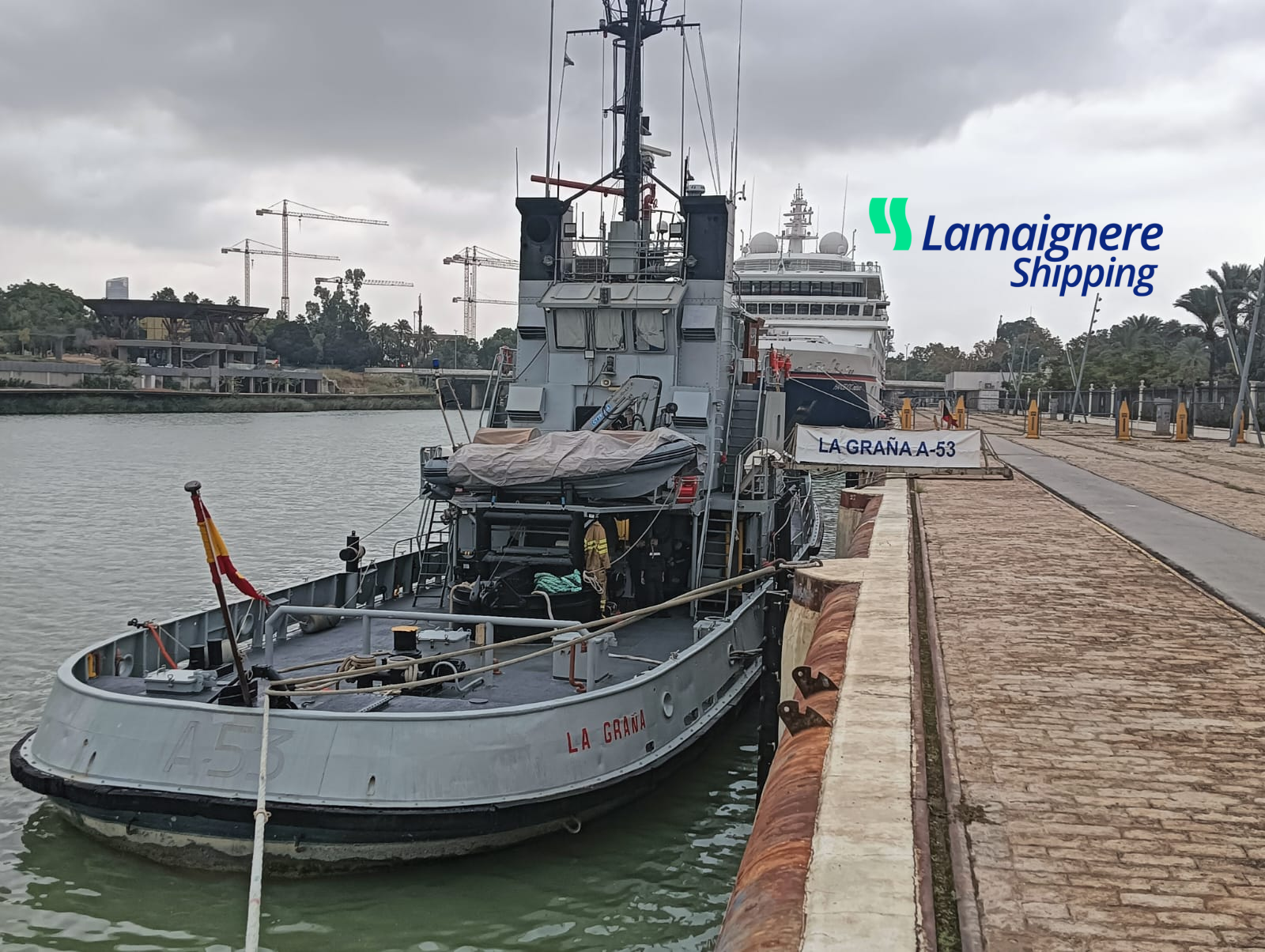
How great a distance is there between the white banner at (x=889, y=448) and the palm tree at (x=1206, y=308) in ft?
181

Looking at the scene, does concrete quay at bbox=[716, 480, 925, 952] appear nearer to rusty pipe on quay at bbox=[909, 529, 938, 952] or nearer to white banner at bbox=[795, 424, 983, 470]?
rusty pipe on quay at bbox=[909, 529, 938, 952]

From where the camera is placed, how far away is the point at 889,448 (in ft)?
83.2

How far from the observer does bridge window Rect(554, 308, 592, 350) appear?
52.9ft

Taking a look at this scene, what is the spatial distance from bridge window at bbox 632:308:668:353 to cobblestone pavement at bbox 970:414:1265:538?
8499mm

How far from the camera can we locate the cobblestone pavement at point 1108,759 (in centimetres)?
458

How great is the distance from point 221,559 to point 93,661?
8.61 feet

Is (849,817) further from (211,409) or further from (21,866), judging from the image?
(211,409)

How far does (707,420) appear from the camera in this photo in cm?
1551

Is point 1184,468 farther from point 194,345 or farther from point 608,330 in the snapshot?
point 194,345

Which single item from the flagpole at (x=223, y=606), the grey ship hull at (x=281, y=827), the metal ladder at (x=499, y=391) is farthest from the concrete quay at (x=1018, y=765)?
the metal ladder at (x=499, y=391)

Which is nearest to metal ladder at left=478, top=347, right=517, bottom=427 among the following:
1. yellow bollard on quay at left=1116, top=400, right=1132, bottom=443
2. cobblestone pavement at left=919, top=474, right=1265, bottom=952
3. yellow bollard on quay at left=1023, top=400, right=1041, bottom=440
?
cobblestone pavement at left=919, top=474, right=1265, bottom=952

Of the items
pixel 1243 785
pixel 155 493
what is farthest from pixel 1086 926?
pixel 155 493

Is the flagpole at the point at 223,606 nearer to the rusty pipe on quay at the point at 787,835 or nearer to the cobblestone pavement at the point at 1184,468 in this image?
the rusty pipe on quay at the point at 787,835

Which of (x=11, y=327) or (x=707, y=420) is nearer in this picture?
(x=707, y=420)
